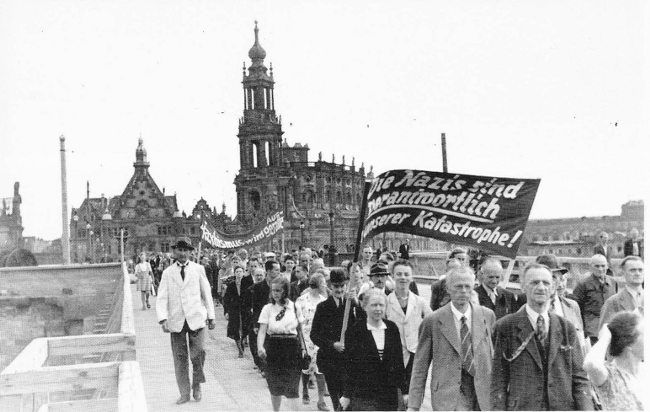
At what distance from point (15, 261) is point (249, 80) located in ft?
145

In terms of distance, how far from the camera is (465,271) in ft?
18.6

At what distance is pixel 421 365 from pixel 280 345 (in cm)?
248

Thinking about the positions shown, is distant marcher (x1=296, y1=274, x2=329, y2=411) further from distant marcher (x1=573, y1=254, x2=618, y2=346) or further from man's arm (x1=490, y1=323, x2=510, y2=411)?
man's arm (x1=490, y1=323, x2=510, y2=411)

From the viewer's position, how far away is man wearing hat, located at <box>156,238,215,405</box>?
9.09 m

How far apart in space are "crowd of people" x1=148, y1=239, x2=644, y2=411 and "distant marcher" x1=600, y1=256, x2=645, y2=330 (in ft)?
0.04

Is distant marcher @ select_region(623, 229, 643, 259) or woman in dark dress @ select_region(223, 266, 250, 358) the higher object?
distant marcher @ select_region(623, 229, 643, 259)

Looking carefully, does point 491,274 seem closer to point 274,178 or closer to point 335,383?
point 335,383

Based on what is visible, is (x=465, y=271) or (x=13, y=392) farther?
(x=465, y=271)

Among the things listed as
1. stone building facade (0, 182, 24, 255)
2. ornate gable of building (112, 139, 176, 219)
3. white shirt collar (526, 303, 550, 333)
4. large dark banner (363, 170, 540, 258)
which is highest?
ornate gable of building (112, 139, 176, 219)

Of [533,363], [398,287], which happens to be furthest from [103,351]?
[533,363]

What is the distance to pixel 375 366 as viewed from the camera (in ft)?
20.1

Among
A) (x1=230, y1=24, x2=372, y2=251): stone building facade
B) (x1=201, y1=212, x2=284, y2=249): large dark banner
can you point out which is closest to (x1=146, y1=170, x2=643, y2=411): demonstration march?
(x1=201, y1=212, x2=284, y2=249): large dark banner

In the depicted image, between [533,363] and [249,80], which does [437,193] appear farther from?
[249,80]

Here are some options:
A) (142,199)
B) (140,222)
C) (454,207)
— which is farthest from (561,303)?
(142,199)
